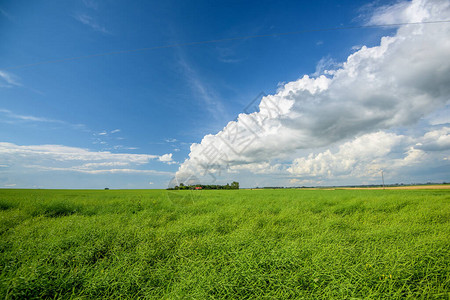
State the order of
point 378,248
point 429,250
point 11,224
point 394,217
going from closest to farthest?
point 429,250
point 378,248
point 11,224
point 394,217

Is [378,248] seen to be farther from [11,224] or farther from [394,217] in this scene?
[11,224]

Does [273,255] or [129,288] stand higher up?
[273,255]

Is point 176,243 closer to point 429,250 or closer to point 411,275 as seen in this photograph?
point 411,275

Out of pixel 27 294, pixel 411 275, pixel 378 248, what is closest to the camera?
pixel 27 294

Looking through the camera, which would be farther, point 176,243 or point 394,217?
point 394,217

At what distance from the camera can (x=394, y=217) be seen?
823 cm

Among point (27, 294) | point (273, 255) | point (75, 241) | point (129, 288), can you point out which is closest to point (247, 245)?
point (273, 255)

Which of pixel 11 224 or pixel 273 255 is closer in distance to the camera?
pixel 273 255

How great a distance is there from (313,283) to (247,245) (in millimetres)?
1668

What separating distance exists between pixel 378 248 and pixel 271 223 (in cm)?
300

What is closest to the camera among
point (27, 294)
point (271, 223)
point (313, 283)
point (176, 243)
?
point (27, 294)

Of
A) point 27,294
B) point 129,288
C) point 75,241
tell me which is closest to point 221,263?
point 129,288

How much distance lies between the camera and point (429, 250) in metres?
3.89

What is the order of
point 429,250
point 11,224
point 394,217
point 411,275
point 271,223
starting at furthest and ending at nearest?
1. point 394,217
2. point 271,223
3. point 11,224
4. point 429,250
5. point 411,275
